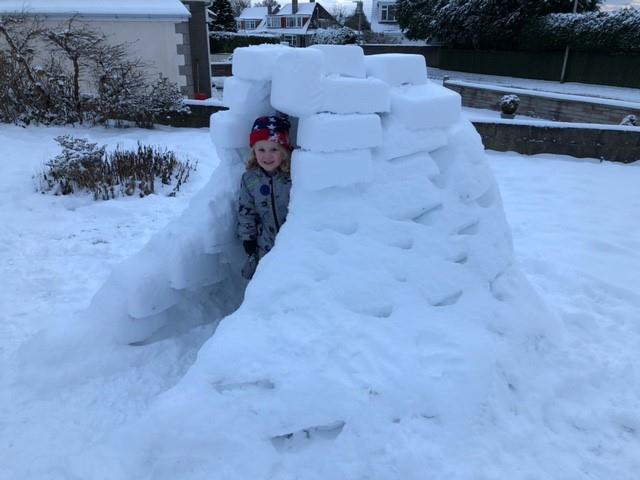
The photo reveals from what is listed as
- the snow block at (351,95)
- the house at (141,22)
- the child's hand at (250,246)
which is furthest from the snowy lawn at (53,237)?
the house at (141,22)

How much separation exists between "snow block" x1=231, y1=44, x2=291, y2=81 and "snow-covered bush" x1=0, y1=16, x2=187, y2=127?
312 inches

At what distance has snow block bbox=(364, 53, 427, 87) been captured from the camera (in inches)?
107

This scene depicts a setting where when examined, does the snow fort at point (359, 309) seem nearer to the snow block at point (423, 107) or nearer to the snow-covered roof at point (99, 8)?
the snow block at point (423, 107)

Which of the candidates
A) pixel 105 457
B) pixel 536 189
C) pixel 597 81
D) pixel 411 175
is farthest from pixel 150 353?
pixel 597 81

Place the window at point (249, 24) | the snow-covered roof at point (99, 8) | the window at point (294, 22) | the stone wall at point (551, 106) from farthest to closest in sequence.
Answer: the window at point (249, 24) → the window at point (294, 22) → the stone wall at point (551, 106) → the snow-covered roof at point (99, 8)

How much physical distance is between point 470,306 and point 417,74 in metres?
1.35

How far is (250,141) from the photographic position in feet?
9.36

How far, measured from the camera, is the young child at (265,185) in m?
2.79

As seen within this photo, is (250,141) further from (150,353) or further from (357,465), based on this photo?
(357,465)

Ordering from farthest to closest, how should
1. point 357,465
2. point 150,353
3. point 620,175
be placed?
point 620,175 → point 150,353 → point 357,465

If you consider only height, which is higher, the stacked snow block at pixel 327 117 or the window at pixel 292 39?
the window at pixel 292 39

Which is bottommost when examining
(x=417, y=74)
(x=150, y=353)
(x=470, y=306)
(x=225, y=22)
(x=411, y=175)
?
(x=150, y=353)

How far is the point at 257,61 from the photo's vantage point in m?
2.60

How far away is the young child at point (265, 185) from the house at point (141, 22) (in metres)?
9.77
